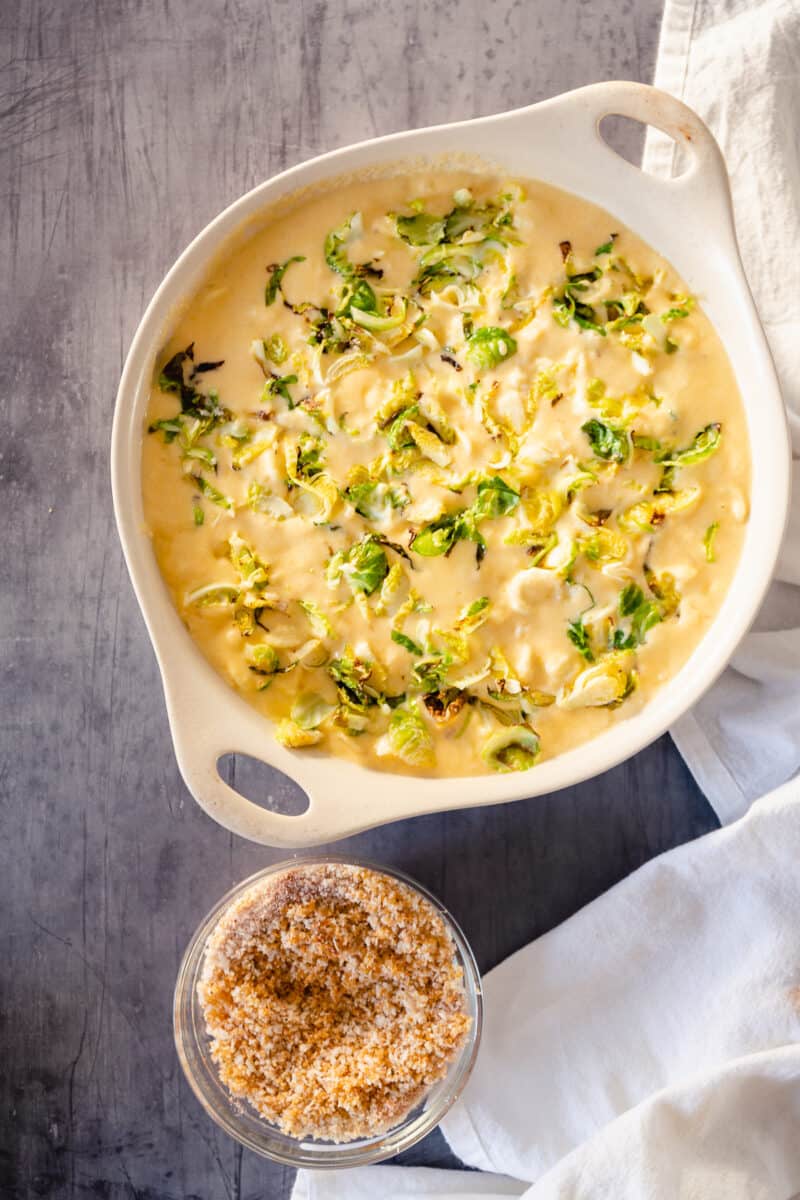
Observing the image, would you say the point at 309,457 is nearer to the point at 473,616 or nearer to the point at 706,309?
the point at 473,616

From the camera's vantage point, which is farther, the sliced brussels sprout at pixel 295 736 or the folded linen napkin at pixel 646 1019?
Answer: the folded linen napkin at pixel 646 1019

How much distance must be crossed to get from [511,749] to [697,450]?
619mm

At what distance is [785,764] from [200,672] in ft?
3.82

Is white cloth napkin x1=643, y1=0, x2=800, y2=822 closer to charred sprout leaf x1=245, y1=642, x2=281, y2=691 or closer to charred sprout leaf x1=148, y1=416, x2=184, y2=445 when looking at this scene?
charred sprout leaf x1=245, y1=642, x2=281, y2=691

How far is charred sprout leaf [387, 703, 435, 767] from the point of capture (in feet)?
6.36

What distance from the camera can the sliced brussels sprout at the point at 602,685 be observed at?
1932 mm

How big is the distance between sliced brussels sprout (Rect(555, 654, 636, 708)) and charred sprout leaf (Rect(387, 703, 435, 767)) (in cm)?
24

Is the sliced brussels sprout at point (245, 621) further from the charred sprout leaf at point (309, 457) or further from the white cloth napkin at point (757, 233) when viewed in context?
the white cloth napkin at point (757, 233)

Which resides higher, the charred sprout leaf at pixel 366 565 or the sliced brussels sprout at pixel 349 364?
the sliced brussels sprout at pixel 349 364

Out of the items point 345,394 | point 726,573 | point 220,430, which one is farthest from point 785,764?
point 220,430

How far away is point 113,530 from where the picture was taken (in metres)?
2.26

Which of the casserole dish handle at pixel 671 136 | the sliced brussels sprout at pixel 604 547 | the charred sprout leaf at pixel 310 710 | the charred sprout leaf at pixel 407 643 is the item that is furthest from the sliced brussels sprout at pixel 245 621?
the casserole dish handle at pixel 671 136

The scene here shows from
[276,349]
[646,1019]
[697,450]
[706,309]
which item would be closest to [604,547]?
[697,450]

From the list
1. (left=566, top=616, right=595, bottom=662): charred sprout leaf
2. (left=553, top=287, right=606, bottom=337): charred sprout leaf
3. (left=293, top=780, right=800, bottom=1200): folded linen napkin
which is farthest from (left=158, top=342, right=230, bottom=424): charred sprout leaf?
(left=293, top=780, right=800, bottom=1200): folded linen napkin
